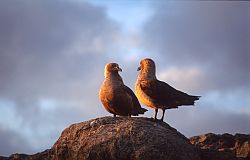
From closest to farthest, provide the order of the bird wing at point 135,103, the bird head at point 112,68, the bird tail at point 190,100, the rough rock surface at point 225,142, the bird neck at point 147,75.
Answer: the rough rock surface at point 225,142 → the bird head at point 112,68 → the bird wing at point 135,103 → the bird neck at point 147,75 → the bird tail at point 190,100

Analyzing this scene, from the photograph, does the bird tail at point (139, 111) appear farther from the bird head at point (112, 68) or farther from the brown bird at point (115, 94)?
the bird head at point (112, 68)

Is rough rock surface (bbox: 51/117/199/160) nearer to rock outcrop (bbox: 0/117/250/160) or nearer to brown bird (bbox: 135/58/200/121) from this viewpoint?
rock outcrop (bbox: 0/117/250/160)

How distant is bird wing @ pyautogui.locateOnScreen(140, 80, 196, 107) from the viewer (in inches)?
656

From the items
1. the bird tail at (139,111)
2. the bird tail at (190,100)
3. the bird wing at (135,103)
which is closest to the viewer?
the bird wing at (135,103)

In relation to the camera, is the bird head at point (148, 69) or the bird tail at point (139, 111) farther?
the bird head at point (148, 69)

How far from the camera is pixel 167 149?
1231 cm

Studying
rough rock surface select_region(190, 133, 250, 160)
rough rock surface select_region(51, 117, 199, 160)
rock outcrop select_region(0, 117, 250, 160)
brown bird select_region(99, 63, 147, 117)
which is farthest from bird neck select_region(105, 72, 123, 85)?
rough rock surface select_region(190, 133, 250, 160)

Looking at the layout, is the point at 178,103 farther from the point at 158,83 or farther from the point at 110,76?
the point at 110,76

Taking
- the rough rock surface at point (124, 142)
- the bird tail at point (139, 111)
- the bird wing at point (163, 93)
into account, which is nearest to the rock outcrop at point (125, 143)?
the rough rock surface at point (124, 142)

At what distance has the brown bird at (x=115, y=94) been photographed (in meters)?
15.8

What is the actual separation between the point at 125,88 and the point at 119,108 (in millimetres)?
656

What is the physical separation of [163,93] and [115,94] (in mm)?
1876

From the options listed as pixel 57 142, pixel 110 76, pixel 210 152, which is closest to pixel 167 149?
pixel 210 152

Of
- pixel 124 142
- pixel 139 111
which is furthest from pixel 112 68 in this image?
pixel 124 142
